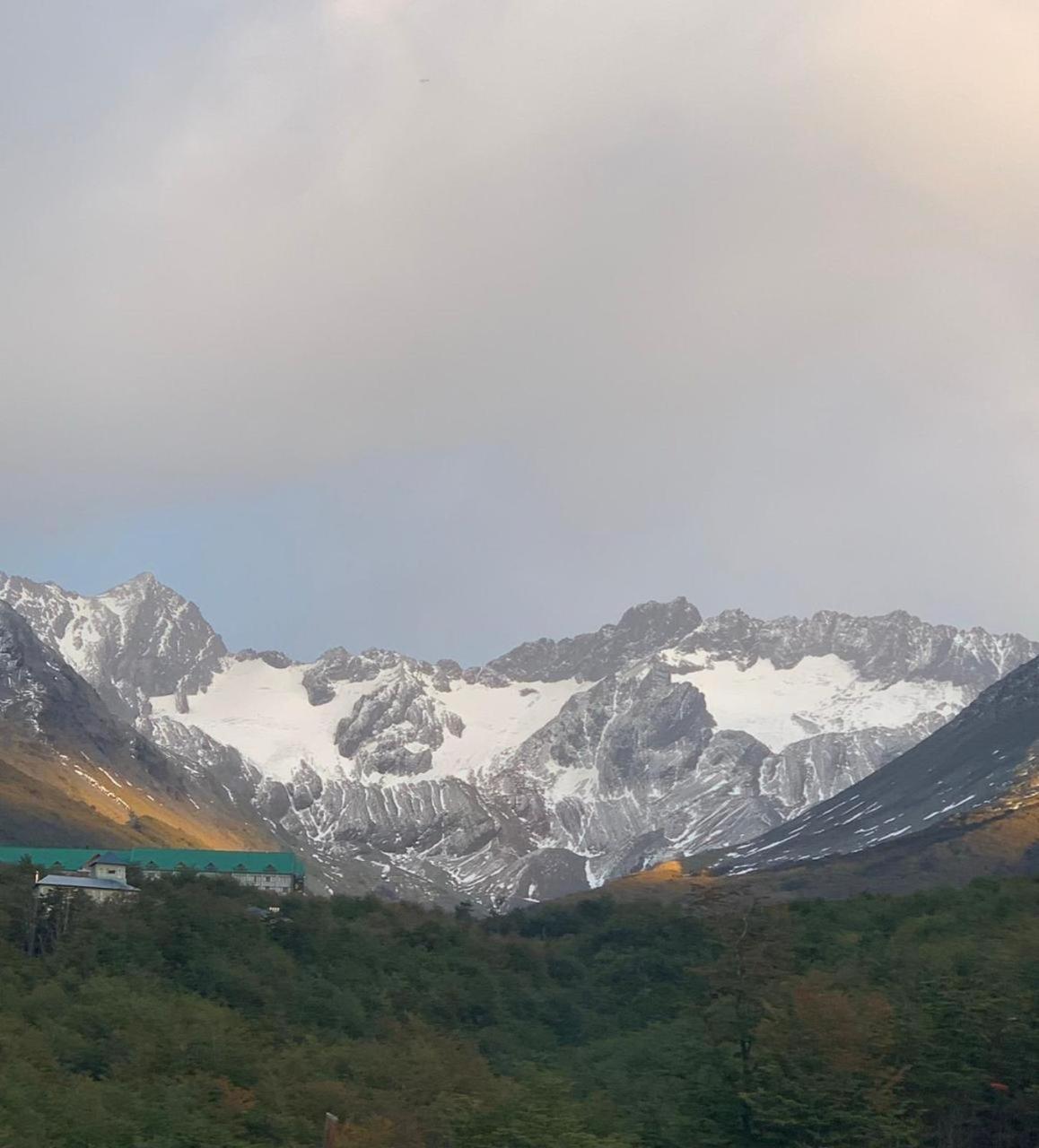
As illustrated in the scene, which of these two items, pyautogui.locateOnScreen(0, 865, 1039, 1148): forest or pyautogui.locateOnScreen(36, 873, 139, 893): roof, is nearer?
pyautogui.locateOnScreen(0, 865, 1039, 1148): forest

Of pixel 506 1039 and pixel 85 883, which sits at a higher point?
pixel 85 883

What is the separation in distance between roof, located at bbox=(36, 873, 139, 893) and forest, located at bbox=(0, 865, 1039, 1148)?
754cm

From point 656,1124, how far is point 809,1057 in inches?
466

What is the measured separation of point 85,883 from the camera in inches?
7426

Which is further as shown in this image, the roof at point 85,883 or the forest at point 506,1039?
the roof at point 85,883

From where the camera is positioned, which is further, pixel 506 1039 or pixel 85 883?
pixel 85 883

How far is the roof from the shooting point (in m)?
182

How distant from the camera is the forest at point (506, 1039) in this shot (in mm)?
89312

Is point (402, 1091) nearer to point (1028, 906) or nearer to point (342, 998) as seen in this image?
point (342, 998)

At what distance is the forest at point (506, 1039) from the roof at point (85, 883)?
7539 millimetres

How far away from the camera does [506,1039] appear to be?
150 m

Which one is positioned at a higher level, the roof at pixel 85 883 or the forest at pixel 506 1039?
the roof at pixel 85 883

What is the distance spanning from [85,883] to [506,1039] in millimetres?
58619

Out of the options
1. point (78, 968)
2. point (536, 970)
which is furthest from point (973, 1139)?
point (536, 970)
